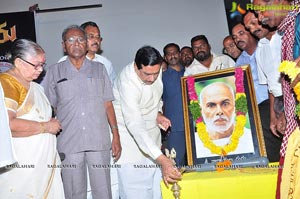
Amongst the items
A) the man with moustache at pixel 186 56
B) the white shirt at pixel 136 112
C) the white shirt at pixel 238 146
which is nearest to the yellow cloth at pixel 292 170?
the white shirt at pixel 238 146

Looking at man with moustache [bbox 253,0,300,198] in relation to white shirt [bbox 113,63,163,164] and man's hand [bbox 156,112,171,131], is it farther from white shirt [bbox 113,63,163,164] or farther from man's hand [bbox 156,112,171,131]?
man's hand [bbox 156,112,171,131]

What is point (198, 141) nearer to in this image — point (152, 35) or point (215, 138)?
point (215, 138)

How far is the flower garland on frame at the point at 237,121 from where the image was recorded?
119 inches

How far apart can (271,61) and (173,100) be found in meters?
1.55

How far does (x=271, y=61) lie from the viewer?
321 cm

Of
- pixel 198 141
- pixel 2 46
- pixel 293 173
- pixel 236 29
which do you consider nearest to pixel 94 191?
pixel 198 141

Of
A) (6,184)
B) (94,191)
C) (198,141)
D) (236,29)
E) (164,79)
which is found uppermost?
(236,29)

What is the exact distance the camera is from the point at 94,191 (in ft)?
10.6

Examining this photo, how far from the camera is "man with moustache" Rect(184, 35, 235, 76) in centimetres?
436

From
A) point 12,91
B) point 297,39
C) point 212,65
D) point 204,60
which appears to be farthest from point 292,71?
point 204,60

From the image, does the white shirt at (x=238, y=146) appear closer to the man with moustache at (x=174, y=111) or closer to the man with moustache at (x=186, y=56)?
the man with moustache at (x=174, y=111)

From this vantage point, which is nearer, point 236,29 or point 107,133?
point 107,133

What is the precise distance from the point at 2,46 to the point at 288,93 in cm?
478

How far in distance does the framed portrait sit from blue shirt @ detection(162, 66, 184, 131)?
1179mm
